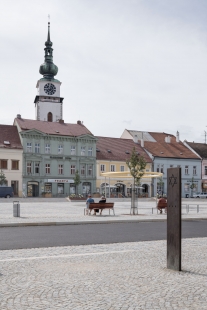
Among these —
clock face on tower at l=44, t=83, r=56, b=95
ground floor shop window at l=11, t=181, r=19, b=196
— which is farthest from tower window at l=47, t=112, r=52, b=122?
ground floor shop window at l=11, t=181, r=19, b=196

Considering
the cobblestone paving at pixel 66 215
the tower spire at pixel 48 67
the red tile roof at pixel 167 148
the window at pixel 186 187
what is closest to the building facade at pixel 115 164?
the red tile roof at pixel 167 148

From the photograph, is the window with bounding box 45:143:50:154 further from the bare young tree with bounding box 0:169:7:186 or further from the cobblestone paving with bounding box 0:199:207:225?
the cobblestone paving with bounding box 0:199:207:225

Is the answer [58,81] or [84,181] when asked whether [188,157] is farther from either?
[58,81]

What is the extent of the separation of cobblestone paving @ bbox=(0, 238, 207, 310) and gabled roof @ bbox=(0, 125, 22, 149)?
53.1 meters

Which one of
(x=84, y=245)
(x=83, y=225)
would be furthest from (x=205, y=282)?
(x=83, y=225)

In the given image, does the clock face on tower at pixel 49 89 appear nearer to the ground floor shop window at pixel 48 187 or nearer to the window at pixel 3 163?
the ground floor shop window at pixel 48 187

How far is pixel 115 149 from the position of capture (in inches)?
2781

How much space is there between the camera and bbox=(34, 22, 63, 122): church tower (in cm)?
8056

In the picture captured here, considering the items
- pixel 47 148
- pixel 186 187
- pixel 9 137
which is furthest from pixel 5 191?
pixel 186 187

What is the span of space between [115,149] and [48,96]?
63.8ft

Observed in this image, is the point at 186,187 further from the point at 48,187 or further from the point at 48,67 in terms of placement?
the point at 48,67

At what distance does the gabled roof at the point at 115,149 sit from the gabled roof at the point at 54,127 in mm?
3722

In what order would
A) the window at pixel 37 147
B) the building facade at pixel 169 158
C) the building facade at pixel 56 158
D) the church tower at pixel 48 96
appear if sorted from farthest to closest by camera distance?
1. the church tower at pixel 48 96
2. the building facade at pixel 169 158
3. the window at pixel 37 147
4. the building facade at pixel 56 158

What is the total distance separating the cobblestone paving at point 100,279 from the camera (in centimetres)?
549
